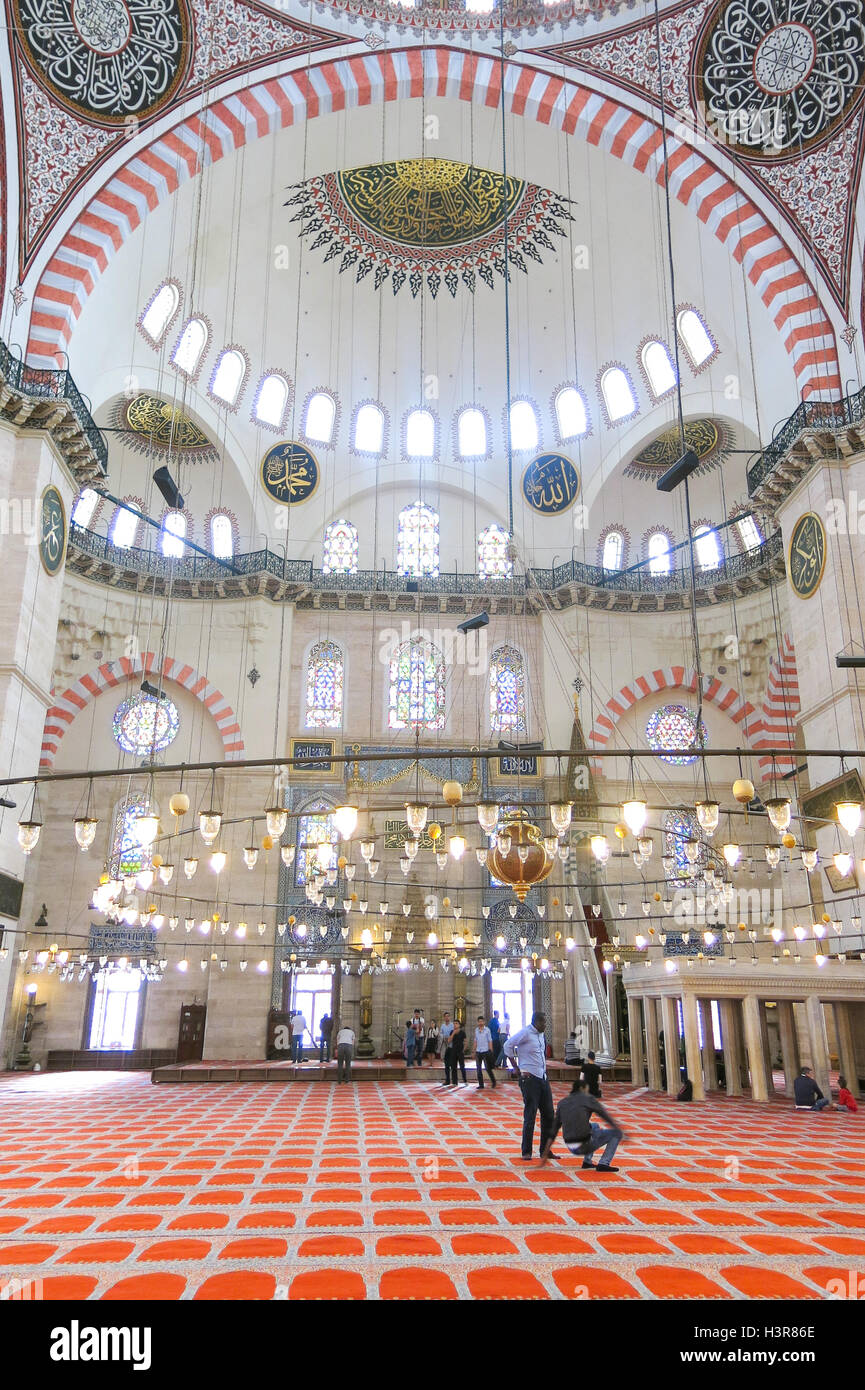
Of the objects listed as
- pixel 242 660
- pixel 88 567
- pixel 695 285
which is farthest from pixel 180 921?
pixel 695 285

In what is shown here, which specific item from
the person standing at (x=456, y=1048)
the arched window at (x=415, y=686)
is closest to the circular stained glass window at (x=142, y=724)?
the arched window at (x=415, y=686)

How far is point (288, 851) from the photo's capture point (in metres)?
9.84

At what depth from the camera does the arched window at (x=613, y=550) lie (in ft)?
61.7

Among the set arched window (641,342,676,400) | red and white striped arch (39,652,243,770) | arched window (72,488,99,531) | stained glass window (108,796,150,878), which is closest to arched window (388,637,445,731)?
red and white striped arch (39,652,243,770)

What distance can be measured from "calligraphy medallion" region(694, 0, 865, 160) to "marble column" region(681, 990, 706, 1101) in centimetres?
1128

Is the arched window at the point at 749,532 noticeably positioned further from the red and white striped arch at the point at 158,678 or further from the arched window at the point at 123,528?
the arched window at the point at 123,528

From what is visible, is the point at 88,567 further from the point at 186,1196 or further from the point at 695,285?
the point at 186,1196

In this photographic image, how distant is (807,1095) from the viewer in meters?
10.1

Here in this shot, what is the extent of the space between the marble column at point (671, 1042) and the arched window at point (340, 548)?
35.2 feet

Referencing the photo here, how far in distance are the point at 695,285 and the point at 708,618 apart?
20.1 ft

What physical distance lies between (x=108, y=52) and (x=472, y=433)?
9467 mm

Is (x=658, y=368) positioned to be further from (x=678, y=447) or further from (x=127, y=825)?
(x=127, y=825)

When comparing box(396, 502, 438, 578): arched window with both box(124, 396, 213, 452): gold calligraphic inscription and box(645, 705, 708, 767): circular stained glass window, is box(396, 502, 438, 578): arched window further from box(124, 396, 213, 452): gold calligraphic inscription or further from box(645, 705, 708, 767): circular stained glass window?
box(645, 705, 708, 767): circular stained glass window

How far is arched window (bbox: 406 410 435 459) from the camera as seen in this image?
1920cm
